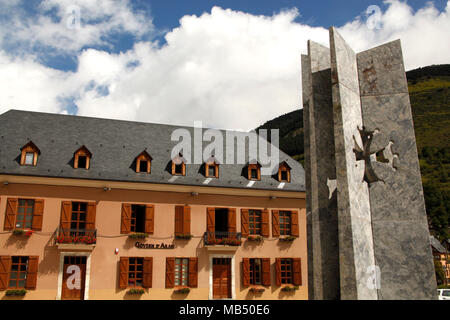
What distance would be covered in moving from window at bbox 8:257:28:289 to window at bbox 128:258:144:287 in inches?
217

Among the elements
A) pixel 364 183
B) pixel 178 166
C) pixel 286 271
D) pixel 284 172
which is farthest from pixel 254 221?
pixel 364 183

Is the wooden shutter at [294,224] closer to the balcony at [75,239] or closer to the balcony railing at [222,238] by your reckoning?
the balcony railing at [222,238]

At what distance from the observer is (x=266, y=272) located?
1078 inches

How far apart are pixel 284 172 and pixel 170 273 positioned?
34.4ft

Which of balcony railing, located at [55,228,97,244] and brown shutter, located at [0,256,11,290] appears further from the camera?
balcony railing, located at [55,228,97,244]

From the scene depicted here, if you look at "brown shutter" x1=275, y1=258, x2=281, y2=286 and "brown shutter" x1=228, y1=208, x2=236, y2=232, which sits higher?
"brown shutter" x1=228, y1=208, x2=236, y2=232

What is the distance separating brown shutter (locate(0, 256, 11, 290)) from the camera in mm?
22719

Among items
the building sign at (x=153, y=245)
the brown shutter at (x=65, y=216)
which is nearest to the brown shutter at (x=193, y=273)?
the building sign at (x=153, y=245)

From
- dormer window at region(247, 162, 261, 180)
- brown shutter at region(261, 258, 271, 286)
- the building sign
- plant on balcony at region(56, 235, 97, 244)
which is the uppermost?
dormer window at region(247, 162, 261, 180)

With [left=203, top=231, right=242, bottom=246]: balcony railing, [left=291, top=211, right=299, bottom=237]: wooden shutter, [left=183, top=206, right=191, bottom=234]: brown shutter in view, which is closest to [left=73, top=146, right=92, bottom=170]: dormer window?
[left=183, top=206, right=191, bottom=234]: brown shutter

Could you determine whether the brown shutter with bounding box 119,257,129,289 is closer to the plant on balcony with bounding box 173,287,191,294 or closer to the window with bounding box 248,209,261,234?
the plant on balcony with bounding box 173,287,191,294

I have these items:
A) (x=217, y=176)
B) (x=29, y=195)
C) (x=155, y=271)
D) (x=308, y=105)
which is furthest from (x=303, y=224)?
(x=308, y=105)
